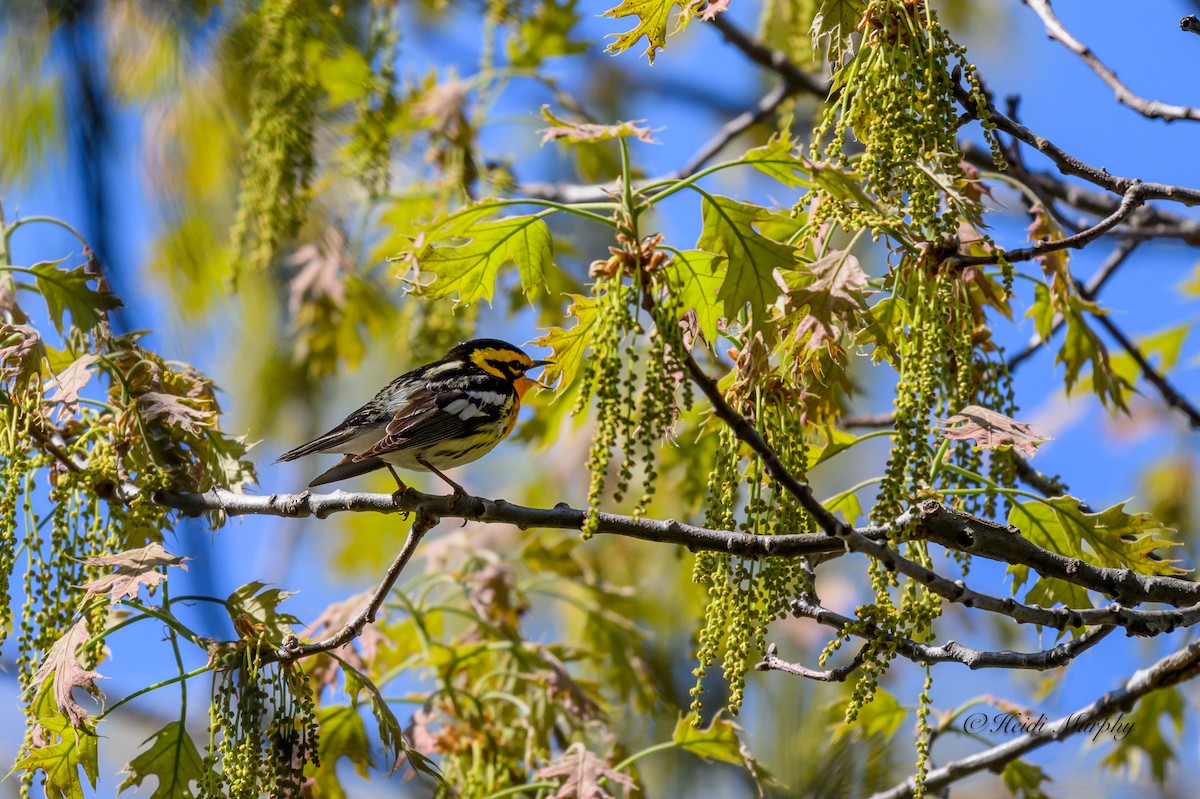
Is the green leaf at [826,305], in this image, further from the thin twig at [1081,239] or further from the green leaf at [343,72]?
the green leaf at [343,72]

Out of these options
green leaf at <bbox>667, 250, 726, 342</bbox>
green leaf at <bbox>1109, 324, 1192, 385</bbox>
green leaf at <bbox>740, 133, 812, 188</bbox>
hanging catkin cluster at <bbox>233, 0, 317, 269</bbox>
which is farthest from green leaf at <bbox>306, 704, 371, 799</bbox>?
green leaf at <bbox>1109, 324, 1192, 385</bbox>

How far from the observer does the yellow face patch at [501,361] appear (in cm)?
377

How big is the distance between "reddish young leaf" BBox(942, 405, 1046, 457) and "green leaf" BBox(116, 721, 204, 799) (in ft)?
5.80

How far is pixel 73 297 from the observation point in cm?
274

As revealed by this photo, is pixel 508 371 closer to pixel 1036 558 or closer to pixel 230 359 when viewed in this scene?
pixel 1036 558

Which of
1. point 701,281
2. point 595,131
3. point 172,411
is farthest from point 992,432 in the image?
point 172,411

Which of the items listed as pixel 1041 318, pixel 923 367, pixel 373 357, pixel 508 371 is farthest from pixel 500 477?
pixel 923 367

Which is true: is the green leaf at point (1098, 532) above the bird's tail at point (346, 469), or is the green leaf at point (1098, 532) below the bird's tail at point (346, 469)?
below

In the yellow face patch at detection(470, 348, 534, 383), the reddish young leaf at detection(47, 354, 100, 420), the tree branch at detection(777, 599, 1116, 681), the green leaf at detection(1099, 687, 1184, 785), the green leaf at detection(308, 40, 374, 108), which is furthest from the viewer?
the green leaf at detection(308, 40, 374, 108)

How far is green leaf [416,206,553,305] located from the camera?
2330 mm

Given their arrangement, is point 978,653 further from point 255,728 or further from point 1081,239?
point 255,728

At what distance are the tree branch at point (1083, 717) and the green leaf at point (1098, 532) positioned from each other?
25cm
